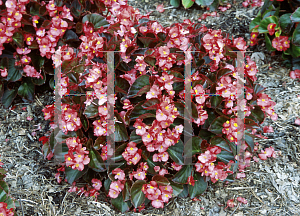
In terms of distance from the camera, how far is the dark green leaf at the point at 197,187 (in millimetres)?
1740

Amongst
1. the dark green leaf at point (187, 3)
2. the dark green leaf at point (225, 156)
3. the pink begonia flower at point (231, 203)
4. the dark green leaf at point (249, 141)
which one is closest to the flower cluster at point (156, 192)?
the dark green leaf at point (225, 156)

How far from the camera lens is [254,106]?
192cm

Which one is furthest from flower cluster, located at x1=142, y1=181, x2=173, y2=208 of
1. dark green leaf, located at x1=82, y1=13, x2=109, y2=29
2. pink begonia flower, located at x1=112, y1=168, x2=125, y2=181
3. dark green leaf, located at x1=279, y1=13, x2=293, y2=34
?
dark green leaf, located at x1=279, y1=13, x2=293, y2=34

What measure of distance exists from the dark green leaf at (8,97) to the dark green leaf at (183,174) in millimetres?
1718

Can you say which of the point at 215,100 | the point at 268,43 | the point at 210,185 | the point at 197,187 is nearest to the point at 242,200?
the point at 210,185

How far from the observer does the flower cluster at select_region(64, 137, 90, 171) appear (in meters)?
1.59

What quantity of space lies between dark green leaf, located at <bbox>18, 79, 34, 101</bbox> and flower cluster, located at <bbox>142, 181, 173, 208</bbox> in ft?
4.86

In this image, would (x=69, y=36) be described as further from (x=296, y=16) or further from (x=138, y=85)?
(x=296, y=16)

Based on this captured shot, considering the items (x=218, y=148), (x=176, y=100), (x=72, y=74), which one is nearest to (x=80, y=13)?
(x=72, y=74)

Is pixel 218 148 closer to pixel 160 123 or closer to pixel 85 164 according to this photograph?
pixel 160 123

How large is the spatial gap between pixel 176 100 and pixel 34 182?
1.26m

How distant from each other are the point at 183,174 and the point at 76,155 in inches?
26.8

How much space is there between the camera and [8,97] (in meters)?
2.46

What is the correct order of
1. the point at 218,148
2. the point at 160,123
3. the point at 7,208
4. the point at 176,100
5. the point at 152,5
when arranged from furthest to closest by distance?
the point at 152,5 → the point at 176,100 → the point at 218,148 → the point at 160,123 → the point at 7,208
